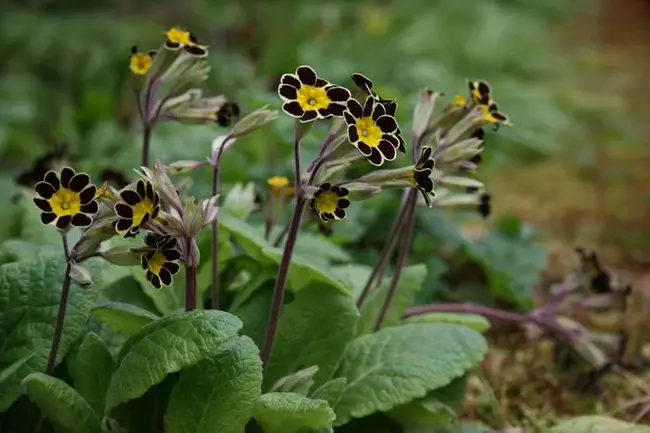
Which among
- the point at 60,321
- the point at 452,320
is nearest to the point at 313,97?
the point at 60,321

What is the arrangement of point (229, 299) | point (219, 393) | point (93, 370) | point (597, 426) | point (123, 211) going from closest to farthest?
Result: point (123, 211), point (219, 393), point (93, 370), point (597, 426), point (229, 299)

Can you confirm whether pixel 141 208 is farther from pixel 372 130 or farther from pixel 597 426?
pixel 597 426

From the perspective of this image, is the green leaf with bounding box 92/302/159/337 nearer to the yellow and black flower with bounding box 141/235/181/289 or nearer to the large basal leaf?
the large basal leaf

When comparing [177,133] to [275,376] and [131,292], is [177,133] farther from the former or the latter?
[275,376]

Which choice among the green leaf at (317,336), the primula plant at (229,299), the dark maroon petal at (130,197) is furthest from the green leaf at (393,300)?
the dark maroon petal at (130,197)

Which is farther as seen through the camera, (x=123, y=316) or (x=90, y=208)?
(x=123, y=316)

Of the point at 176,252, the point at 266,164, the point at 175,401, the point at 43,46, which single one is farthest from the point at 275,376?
the point at 43,46
